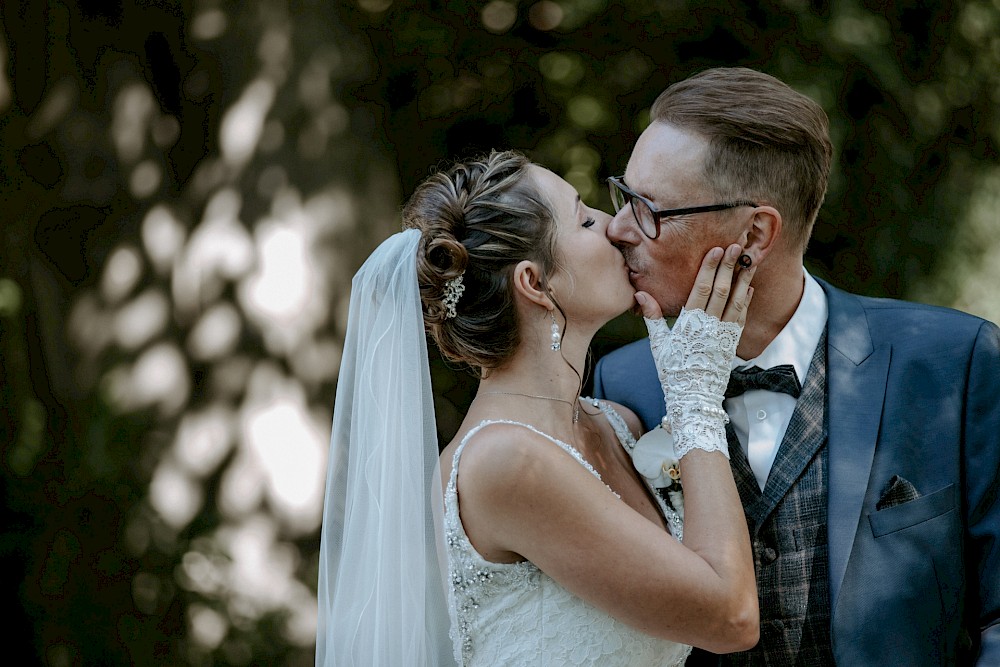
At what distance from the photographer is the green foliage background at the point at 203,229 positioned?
12.1ft

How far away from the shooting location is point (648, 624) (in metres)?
2.24

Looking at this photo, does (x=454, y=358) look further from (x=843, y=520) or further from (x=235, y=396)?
(x=235, y=396)

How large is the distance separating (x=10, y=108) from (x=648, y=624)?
311cm

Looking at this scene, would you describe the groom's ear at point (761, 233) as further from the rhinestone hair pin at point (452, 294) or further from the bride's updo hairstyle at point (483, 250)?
the rhinestone hair pin at point (452, 294)

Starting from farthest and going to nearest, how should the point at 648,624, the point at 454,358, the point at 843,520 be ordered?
the point at 454,358 < the point at 843,520 < the point at 648,624

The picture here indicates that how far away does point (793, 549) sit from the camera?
8.07 ft

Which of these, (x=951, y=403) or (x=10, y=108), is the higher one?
(x=10, y=108)

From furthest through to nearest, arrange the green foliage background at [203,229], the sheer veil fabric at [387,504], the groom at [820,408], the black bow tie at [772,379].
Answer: the green foliage background at [203,229]
the black bow tie at [772,379]
the sheer veil fabric at [387,504]
the groom at [820,408]

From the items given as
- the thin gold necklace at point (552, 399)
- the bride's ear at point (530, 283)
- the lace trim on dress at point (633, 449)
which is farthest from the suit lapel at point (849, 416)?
the bride's ear at point (530, 283)

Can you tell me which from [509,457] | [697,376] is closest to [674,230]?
[697,376]

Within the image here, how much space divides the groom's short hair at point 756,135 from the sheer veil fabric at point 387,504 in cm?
88

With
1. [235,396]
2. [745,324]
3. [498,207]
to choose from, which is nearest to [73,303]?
[235,396]

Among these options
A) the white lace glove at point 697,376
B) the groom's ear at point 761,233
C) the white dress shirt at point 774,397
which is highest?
the groom's ear at point 761,233

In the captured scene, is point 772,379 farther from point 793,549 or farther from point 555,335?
point 555,335
